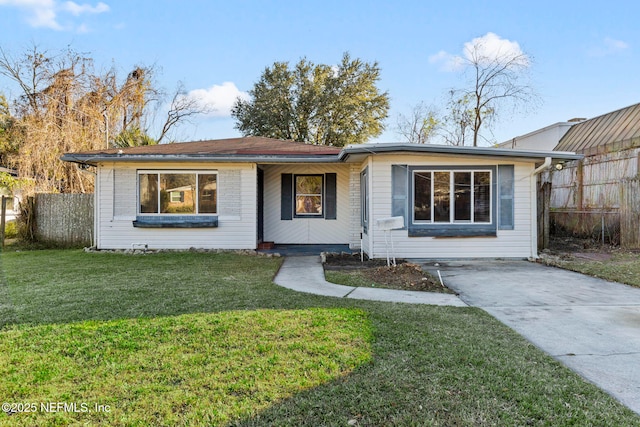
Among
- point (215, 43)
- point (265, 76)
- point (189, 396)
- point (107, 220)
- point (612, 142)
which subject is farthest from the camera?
point (265, 76)

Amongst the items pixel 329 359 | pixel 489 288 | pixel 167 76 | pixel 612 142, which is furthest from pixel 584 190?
pixel 167 76

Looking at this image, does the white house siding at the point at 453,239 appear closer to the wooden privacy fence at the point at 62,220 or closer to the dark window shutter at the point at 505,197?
the dark window shutter at the point at 505,197

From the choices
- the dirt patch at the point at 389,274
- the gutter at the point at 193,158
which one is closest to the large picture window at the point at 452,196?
the dirt patch at the point at 389,274

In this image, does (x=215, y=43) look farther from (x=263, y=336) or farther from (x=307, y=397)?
(x=307, y=397)

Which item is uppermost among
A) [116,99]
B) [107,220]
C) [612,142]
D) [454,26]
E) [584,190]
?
[454,26]

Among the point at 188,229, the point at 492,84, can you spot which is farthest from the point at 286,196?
the point at 492,84

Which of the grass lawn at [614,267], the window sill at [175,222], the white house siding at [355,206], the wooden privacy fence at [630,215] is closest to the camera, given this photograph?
the grass lawn at [614,267]

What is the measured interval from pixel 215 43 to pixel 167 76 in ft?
33.8

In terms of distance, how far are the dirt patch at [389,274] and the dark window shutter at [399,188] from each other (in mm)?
1126

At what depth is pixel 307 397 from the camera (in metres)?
2.43

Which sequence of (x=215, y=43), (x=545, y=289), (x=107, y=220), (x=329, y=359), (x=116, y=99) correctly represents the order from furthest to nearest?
(x=116, y=99) < (x=215, y=43) < (x=107, y=220) < (x=545, y=289) < (x=329, y=359)

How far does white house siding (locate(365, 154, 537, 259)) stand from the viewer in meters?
8.78

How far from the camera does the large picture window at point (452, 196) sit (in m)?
8.84

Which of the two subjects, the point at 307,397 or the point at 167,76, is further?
the point at 167,76
